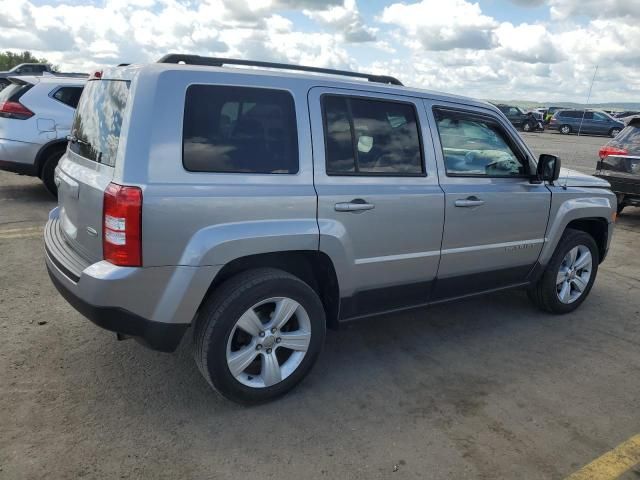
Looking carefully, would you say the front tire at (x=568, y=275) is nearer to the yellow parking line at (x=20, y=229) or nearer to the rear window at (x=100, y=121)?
the rear window at (x=100, y=121)

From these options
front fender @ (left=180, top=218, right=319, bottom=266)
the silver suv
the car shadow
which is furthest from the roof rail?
the car shadow

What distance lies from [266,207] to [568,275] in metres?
3.16

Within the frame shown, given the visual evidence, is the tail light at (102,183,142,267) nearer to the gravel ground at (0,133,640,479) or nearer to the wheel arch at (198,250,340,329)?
the wheel arch at (198,250,340,329)

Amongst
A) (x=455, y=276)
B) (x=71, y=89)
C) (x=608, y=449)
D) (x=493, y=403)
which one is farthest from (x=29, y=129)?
(x=608, y=449)

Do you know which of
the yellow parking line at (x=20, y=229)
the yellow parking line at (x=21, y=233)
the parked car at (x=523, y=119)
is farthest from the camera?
the parked car at (x=523, y=119)

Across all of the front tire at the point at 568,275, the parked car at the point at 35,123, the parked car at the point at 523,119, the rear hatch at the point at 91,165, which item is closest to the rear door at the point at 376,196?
the rear hatch at the point at 91,165

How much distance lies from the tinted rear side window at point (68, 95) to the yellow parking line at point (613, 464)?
298 inches

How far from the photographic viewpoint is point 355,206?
10.8 ft

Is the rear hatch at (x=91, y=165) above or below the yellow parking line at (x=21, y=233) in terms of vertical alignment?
above

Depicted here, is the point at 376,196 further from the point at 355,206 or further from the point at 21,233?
the point at 21,233

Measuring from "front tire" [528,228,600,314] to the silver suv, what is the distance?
0.77 metres

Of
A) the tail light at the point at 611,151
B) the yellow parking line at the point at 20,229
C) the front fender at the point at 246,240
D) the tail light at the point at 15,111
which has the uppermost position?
the tail light at the point at 611,151

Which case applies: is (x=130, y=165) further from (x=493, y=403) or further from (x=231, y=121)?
(x=493, y=403)

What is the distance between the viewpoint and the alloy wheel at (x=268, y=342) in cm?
305
